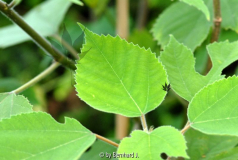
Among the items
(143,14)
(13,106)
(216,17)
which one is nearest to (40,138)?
(13,106)

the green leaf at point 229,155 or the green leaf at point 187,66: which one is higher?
the green leaf at point 187,66

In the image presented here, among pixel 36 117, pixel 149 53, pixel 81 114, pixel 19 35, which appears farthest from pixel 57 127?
pixel 81 114

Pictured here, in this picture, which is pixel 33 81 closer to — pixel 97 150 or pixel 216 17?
pixel 97 150

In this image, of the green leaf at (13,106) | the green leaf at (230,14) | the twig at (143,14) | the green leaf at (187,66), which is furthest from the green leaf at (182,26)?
the twig at (143,14)

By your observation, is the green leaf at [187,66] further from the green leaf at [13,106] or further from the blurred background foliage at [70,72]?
the blurred background foliage at [70,72]

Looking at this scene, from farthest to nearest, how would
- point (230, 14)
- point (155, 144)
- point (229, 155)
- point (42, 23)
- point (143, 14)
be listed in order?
point (143, 14) < point (42, 23) < point (230, 14) < point (229, 155) < point (155, 144)

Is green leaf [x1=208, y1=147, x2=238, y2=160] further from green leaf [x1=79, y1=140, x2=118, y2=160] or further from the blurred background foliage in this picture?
the blurred background foliage
